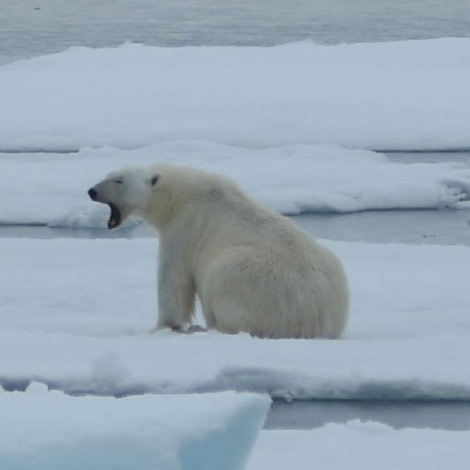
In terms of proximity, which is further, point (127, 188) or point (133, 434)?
point (127, 188)

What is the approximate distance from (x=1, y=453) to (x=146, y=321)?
2.65 meters

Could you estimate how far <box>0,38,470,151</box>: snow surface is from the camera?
1038 cm

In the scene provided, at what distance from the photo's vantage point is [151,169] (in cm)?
561

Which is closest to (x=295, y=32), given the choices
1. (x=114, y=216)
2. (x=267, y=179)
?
(x=267, y=179)

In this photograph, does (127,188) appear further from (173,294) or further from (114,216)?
(173,294)

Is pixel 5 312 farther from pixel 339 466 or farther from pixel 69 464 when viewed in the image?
pixel 69 464

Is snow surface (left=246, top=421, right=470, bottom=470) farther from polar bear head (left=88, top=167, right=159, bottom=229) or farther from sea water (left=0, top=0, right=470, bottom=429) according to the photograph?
polar bear head (left=88, top=167, right=159, bottom=229)

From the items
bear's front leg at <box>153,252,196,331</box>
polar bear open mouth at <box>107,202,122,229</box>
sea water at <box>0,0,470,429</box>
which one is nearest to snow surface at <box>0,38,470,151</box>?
sea water at <box>0,0,470,429</box>

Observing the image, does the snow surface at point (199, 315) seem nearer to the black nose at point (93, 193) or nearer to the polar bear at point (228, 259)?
the polar bear at point (228, 259)

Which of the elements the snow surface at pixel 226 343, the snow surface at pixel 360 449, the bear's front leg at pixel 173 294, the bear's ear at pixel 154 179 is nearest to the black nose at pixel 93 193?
the bear's ear at pixel 154 179

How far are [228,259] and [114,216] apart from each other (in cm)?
61

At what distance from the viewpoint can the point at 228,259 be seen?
521cm

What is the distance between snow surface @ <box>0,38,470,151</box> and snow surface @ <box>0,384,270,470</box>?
275 inches

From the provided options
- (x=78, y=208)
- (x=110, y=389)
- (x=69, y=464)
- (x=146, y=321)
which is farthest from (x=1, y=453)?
(x=78, y=208)
